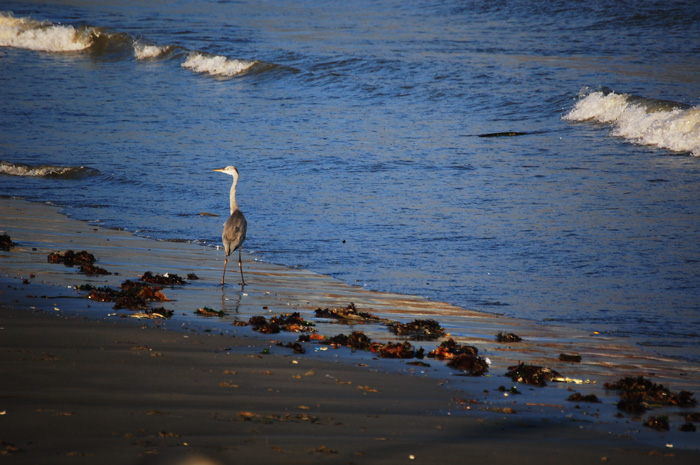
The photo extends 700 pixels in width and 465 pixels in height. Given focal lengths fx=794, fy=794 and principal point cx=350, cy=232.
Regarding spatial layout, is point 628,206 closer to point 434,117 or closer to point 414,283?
point 414,283

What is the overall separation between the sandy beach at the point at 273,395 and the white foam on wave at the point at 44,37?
2619 cm

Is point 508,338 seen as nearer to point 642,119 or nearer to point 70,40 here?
point 642,119

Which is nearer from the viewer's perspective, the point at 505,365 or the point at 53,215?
the point at 505,365

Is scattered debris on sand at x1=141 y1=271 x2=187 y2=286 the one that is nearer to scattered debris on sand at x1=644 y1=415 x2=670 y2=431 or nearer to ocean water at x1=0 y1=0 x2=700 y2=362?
ocean water at x1=0 y1=0 x2=700 y2=362

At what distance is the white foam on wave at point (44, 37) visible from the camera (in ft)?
101

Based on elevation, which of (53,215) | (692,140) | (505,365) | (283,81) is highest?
(283,81)

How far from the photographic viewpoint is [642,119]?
15203mm

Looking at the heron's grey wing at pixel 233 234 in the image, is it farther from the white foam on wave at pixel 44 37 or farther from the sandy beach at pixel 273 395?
the white foam on wave at pixel 44 37

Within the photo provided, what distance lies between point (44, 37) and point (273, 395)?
101ft

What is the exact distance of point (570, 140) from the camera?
14.8m

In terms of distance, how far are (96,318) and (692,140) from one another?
11.2 meters

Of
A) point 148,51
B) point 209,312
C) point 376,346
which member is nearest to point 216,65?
point 148,51

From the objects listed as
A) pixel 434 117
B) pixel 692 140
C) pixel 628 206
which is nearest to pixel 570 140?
pixel 692 140

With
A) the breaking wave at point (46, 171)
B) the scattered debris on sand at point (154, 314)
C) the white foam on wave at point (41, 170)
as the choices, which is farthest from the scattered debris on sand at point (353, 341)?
the white foam on wave at point (41, 170)
